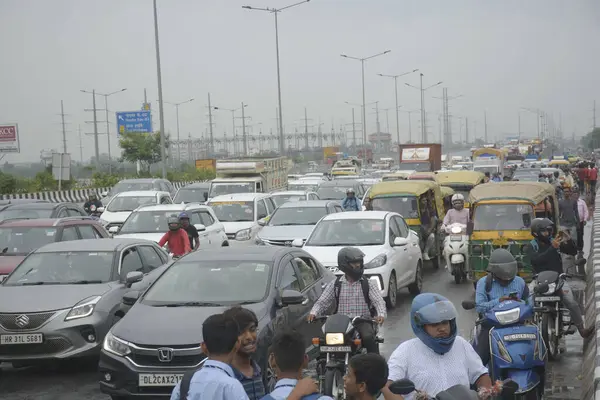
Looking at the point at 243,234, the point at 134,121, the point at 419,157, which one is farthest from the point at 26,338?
the point at 134,121

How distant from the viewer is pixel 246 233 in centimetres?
2275

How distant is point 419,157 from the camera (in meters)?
52.1

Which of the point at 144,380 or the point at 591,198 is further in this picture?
the point at 591,198

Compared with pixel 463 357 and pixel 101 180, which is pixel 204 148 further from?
pixel 463 357

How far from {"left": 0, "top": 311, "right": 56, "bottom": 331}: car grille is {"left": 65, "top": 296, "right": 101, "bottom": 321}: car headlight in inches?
9.3

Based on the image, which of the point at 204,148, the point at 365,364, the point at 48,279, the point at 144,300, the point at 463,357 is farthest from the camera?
the point at 204,148

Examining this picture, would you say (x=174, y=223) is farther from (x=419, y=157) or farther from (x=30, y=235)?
(x=419, y=157)

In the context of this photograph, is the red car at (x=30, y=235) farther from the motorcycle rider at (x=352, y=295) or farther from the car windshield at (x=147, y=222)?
the motorcycle rider at (x=352, y=295)

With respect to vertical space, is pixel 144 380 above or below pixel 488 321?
below

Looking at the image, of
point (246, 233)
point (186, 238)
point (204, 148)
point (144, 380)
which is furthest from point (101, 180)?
point (204, 148)

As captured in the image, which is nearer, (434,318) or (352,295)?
(434,318)

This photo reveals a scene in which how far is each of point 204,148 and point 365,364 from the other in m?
149

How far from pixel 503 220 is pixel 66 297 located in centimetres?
867

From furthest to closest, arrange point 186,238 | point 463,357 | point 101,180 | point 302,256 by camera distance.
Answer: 1. point 101,180
2. point 186,238
3. point 302,256
4. point 463,357
